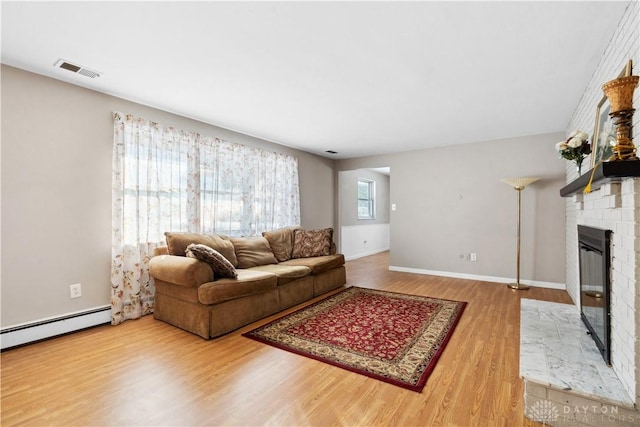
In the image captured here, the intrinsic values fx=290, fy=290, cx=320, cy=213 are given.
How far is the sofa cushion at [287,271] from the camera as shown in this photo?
3426 mm

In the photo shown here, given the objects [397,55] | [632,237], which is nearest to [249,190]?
[397,55]

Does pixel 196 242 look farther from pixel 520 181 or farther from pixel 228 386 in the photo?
pixel 520 181

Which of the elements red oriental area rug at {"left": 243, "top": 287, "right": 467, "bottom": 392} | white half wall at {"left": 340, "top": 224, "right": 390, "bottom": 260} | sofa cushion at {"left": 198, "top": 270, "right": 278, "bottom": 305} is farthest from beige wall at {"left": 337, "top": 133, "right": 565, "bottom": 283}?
sofa cushion at {"left": 198, "top": 270, "right": 278, "bottom": 305}

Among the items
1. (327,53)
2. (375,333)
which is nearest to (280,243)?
(375,333)

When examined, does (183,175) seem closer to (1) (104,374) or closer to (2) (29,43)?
(2) (29,43)

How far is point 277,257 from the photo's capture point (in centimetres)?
435

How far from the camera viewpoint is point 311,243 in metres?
4.61

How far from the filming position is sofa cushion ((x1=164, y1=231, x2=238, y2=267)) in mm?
3227

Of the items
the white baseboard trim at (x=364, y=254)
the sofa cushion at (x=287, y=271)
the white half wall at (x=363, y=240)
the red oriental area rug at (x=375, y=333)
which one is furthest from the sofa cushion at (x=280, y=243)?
the white baseboard trim at (x=364, y=254)

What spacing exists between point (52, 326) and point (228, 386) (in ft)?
6.71

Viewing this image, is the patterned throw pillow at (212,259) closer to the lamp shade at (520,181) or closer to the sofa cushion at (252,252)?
the sofa cushion at (252,252)

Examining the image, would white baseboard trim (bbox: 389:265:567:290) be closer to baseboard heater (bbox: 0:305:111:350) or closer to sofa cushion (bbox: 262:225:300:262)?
sofa cushion (bbox: 262:225:300:262)

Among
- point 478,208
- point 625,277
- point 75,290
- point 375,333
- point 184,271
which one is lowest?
point 375,333

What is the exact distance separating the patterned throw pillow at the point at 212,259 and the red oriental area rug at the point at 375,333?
633 millimetres
